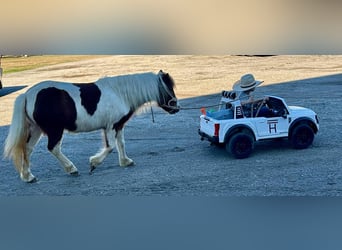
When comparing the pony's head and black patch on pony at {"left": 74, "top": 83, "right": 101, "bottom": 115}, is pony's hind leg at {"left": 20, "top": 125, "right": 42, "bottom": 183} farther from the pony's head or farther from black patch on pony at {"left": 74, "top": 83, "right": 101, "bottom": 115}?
the pony's head

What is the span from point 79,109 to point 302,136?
1.49 metres

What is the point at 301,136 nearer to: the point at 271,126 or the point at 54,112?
the point at 271,126

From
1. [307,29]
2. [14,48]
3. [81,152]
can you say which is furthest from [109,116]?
[307,29]

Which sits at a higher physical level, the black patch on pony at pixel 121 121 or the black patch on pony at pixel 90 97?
the black patch on pony at pixel 90 97

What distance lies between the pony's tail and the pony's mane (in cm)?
51

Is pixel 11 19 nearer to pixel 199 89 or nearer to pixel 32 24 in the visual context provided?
pixel 32 24

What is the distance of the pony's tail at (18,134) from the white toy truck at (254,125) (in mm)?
1188

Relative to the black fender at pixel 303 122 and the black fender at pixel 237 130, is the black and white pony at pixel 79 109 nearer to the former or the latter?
the black fender at pixel 237 130

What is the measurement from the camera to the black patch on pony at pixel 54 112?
8.64 feet

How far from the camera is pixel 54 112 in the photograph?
2.68 m

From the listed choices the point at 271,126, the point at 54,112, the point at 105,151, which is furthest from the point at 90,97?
the point at 271,126

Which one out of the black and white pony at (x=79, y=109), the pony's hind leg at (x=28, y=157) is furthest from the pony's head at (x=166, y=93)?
the pony's hind leg at (x=28, y=157)

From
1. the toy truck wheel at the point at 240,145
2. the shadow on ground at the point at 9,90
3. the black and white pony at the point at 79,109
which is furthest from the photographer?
the shadow on ground at the point at 9,90

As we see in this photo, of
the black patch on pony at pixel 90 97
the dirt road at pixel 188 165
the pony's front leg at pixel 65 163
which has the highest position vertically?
the black patch on pony at pixel 90 97
